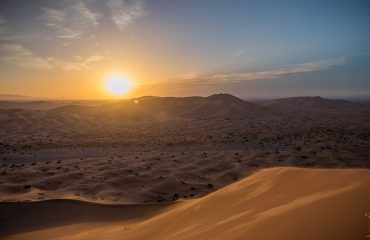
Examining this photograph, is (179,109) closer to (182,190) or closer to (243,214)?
(182,190)

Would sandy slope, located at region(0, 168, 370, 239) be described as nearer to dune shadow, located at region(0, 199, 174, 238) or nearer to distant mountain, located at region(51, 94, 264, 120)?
dune shadow, located at region(0, 199, 174, 238)

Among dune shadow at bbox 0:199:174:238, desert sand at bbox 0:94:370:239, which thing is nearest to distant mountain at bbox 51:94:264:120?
desert sand at bbox 0:94:370:239

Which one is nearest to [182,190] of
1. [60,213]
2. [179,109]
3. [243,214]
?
[60,213]

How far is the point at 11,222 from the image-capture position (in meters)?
8.38

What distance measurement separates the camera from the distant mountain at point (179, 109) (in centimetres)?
5629

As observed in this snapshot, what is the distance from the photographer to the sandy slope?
355 centimetres

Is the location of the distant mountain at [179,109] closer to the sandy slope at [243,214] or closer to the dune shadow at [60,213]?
the dune shadow at [60,213]

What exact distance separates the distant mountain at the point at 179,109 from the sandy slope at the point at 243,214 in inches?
1768

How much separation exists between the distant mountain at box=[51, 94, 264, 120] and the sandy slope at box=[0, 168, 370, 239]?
147 feet

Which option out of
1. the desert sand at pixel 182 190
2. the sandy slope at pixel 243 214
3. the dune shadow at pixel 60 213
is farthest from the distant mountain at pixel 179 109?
the sandy slope at pixel 243 214

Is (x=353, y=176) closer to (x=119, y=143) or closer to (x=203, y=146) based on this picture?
(x=203, y=146)

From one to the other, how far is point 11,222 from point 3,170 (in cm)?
752

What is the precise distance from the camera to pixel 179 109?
66.1 metres

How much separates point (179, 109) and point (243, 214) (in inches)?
2408
